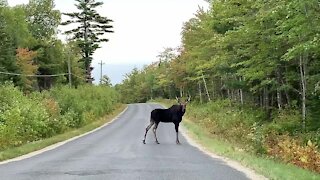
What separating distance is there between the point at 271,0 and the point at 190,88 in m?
56.6

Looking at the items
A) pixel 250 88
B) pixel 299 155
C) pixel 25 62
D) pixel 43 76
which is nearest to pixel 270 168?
pixel 299 155

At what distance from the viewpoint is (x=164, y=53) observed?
298 feet

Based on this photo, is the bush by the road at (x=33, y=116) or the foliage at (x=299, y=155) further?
the bush by the road at (x=33, y=116)

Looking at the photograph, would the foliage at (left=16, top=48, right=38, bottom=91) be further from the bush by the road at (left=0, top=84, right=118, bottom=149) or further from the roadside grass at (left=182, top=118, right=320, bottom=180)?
the roadside grass at (left=182, top=118, right=320, bottom=180)

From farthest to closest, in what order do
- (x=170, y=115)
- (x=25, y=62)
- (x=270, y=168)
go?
(x=25, y=62)
(x=170, y=115)
(x=270, y=168)

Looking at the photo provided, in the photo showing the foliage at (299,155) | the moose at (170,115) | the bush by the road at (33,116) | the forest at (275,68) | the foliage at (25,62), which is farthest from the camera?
the foliage at (25,62)

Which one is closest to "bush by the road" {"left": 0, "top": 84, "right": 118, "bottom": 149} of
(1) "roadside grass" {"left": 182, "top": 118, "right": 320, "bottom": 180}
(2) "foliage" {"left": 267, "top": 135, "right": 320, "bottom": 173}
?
(1) "roadside grass" {"left": 182, "top": 118, "right": 320, "bottom": 180}

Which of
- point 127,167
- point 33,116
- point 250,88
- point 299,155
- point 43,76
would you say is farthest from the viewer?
point 43,76

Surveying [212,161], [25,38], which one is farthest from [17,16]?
[212,161]

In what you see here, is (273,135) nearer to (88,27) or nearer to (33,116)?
(33,116)

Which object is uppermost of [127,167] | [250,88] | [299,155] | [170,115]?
[250,88]

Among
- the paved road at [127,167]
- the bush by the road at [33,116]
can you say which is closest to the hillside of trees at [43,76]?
the bush by the road at [33,116]

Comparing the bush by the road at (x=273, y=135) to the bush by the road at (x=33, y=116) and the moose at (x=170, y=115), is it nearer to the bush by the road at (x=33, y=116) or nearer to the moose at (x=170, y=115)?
the moose at (x=170, y=115)

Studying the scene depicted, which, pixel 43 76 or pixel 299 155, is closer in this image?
pixel 299 155
